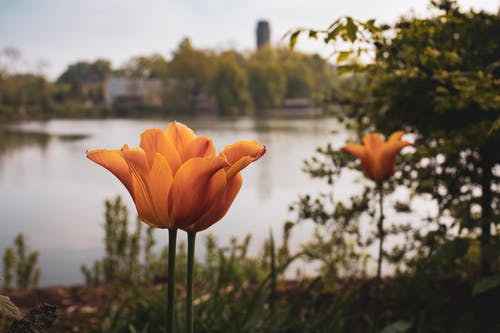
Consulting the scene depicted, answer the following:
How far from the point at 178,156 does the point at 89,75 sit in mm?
101196

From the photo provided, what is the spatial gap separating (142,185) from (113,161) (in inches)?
2.5

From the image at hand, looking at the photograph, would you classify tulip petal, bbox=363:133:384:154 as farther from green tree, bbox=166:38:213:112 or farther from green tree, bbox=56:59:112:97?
green tree, bbox=56:59:112:97

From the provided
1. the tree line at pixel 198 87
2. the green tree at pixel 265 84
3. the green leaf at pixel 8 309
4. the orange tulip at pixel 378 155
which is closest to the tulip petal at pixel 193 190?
the green leaf at pixel 8 309

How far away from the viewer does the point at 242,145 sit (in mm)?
894

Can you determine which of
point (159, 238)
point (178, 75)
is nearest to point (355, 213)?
point (159, 238)

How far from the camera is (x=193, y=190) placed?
0.86 meters

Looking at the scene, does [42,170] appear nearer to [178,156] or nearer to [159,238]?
[159,238]

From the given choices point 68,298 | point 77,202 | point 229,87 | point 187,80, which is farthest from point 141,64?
point 68,298

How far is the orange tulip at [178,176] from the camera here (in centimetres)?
85

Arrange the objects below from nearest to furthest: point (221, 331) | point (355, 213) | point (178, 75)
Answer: point (221, 331)
point (355, 213)
point (178, 75)

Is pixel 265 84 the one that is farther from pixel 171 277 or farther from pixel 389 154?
pixel 171 277

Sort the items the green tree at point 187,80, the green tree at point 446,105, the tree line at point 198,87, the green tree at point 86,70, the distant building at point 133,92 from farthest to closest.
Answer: the green tree at point 86,70 → the distant building at point 133,92 → the green tree at point 187,80 → the tree line at point 198,87 → the green tree at point 446,105

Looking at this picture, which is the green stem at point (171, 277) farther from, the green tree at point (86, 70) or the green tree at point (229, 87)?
the green tree at point (86, 70)

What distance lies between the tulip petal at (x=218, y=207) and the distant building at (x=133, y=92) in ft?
193
